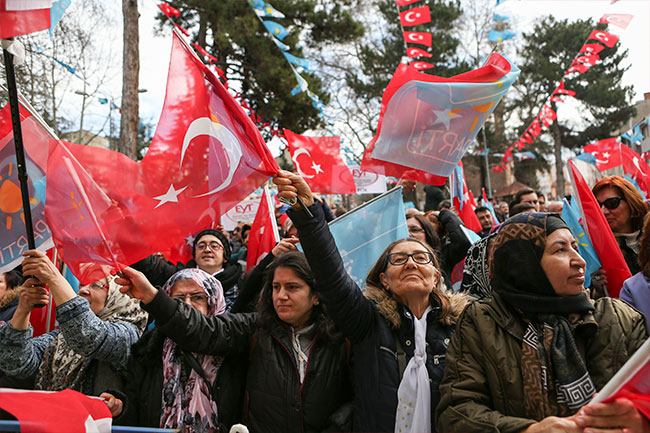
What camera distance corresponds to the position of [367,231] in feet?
12.7

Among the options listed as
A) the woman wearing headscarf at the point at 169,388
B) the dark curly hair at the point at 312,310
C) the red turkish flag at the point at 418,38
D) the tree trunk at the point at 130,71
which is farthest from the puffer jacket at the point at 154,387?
the red turkish flag at the point at 418,38

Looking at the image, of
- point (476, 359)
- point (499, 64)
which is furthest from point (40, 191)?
point (499, 64)

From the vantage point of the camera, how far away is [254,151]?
2.69 m

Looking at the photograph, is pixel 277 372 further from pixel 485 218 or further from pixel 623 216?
pixel 485 218

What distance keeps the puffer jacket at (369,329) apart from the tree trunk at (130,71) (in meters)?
7.20

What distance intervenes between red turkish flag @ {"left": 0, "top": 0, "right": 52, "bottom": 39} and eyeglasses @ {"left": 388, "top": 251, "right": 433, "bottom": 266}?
1.89 metres

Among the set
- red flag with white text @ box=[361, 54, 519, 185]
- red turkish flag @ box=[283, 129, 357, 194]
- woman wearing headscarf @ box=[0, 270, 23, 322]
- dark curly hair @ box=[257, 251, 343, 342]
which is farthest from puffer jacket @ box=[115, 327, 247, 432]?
red turkish flag @ box=[283, 129, 357, 194]

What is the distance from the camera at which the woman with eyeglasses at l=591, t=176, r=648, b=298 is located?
3.20 meters

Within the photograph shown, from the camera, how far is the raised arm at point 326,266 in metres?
2.28

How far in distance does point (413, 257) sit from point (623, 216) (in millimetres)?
1791

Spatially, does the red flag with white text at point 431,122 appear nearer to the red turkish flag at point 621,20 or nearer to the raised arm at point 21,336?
the raised arm at point 21,336

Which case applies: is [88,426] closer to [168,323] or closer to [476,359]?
[168,323]

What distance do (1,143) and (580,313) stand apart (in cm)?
321

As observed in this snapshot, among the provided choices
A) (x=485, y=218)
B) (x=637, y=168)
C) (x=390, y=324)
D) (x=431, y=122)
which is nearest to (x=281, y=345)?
(x=390, y=324)
